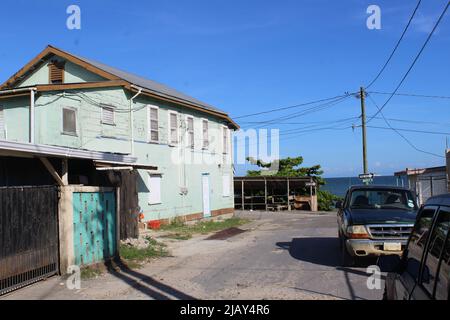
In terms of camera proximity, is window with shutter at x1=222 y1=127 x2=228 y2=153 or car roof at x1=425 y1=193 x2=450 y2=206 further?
window with shutter at x1=222 y1=127 x2=228 y2=153

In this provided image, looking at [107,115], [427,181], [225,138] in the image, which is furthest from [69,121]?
[427,181]

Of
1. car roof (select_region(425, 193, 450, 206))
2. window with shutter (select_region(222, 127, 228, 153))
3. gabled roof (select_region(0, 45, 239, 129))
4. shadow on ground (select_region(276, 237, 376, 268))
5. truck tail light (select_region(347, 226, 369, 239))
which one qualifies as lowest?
shadow on ground (select_region(276, 237, 376, 268))

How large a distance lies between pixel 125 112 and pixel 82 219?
939 centimetres

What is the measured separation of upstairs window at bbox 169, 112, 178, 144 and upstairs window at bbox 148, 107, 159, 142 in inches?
44.1

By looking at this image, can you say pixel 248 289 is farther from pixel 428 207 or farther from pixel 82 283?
pixel 428 207

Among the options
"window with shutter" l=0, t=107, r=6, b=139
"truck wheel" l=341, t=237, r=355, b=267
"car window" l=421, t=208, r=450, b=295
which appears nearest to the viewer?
"car window" l=421, t=208, r=450, b=295

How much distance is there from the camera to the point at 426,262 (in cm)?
353

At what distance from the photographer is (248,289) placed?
8430mm

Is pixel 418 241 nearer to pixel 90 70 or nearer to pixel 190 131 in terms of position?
pixel 90 70

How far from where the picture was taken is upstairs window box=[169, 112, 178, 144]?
21.9m

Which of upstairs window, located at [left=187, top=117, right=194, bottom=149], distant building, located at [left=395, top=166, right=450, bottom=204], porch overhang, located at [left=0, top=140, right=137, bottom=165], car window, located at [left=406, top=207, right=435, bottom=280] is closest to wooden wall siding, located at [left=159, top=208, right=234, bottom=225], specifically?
upstairs window, located at [left=187, top=117, right=194, bottom=149]

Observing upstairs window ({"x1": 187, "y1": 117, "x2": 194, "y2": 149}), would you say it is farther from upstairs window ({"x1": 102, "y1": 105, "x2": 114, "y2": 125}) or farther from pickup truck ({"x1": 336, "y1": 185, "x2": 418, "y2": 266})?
pickup truck ({"x1": 336, "y1": 185, "x2": 418, "y2": 266})

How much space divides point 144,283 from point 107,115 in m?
10.7
